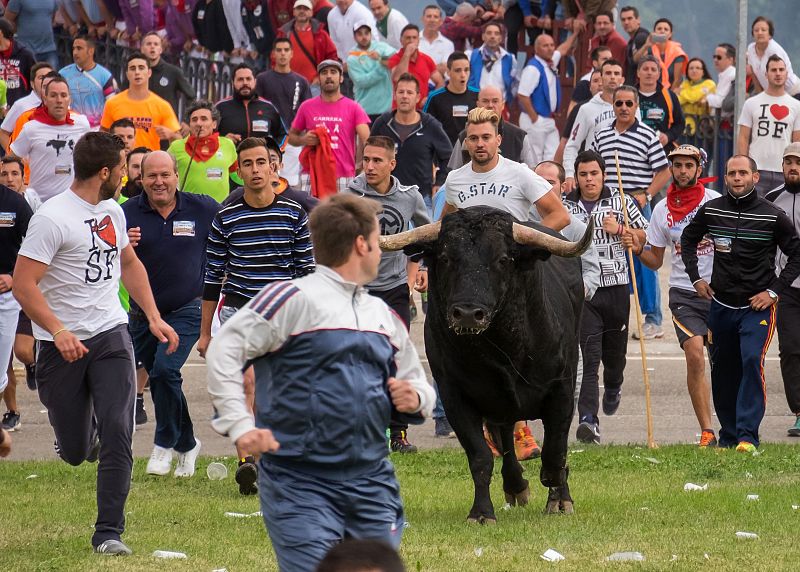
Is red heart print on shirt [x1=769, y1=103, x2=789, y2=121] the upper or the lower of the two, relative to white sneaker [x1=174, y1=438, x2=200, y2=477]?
upper

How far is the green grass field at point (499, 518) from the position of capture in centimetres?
782

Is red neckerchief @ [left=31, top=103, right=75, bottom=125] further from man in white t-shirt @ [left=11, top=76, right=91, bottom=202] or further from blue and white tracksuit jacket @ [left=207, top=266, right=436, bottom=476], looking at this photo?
blue and white tracksuit jacket @ [left=207, top=266, right=436, bottom=476]

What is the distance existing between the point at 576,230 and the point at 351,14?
944cm

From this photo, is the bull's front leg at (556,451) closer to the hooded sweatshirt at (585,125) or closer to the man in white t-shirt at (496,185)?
the man in white t-shirt at (496,185)

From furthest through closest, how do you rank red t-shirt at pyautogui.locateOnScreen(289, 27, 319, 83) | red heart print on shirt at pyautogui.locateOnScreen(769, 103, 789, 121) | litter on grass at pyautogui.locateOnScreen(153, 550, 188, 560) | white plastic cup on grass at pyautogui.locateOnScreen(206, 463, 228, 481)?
red t-shirt at pyautogui.locateOnScreen(289, 27, 319, 83)
red heart print on shirt at pyautogui.locateOnScreen(769, 103, 789, 121)
white plastic cup on grass at pyautogui.locateOnScreen(206, 463, 228, 481)
litter on grass at pyautogui.locateOnScreen(153, 550, 188, 560)

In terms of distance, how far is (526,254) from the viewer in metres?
8.71

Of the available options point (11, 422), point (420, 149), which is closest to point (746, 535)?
point (11, 422)

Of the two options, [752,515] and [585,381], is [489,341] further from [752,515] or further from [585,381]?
[585,381]

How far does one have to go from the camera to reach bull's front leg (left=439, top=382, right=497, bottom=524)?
8.93 meters

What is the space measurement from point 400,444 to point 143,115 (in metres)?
5.90

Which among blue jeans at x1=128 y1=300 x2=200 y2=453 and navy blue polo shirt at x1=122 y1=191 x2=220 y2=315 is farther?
navy blue polo shirt at x1=122 y1=191 x2=220 y2=315

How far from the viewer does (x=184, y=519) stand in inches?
361

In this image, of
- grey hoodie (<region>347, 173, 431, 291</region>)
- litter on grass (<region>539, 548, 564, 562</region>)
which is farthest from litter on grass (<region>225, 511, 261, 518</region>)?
grey hoodie (<region>347, 173, 431, 291</region>)

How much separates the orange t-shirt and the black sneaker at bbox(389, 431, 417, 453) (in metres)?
5.50
